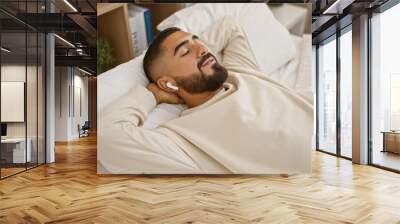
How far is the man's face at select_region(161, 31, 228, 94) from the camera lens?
22.1 ft

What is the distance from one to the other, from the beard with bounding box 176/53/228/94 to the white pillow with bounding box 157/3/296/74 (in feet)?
2.08

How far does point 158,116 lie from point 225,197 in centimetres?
203

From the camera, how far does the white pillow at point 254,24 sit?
22.7ft

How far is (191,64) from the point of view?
6754 millimetres

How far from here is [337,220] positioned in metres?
4.09

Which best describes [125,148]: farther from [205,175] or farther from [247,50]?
[247,50]

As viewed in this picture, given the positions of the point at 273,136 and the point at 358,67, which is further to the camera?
the point at 358,67

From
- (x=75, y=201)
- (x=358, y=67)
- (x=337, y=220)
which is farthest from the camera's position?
(x=358, y=67)

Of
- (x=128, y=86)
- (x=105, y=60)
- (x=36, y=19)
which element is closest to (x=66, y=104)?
(x=36, y=19)

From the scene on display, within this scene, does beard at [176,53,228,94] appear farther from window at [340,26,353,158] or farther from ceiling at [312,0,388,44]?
window at [340,26,353,158]

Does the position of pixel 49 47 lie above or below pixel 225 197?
above

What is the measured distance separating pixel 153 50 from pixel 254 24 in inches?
70.3

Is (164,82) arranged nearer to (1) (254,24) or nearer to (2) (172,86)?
(2) (172,86)

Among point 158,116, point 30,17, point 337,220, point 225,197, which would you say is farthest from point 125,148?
point 337,220
